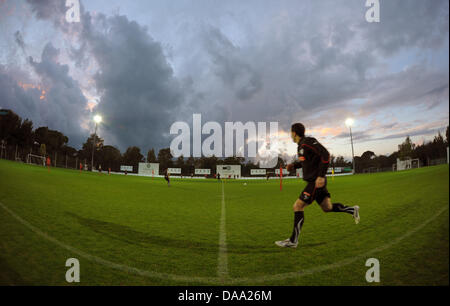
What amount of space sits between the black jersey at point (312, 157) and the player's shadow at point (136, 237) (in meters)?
2.04

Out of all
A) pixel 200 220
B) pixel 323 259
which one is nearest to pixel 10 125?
pixel 200 220

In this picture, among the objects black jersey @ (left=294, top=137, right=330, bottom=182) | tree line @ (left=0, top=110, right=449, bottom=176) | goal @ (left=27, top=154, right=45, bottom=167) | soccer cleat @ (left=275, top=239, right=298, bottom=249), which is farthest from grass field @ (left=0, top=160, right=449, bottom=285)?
goal @ (left=27, top=154, right=45, bottom=167)

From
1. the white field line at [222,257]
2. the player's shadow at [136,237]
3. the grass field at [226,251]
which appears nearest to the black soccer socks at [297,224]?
the grass field at [226,251]

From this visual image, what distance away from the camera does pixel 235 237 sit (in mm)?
3736

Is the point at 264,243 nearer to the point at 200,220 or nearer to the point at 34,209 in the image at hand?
the point at 200,220

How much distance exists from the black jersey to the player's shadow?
2042 millimetres

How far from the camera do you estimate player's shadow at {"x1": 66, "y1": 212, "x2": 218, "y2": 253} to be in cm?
318

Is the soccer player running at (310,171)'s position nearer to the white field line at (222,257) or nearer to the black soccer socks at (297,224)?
the black soccer socks at (297,224)

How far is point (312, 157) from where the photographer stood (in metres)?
3.01

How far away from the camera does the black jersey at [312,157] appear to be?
2920 mm

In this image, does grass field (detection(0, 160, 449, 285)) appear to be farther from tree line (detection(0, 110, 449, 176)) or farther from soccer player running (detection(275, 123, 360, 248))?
tree line (detection(0, 110, 449, 176))

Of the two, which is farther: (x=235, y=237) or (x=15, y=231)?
(x=235, y=237)

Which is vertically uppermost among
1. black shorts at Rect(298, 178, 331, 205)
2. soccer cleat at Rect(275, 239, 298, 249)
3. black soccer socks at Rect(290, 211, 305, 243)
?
black shorts at Rect(298, 178, 331, 205)
